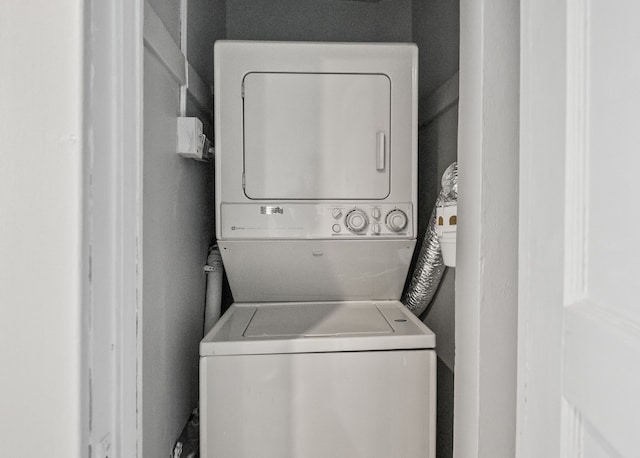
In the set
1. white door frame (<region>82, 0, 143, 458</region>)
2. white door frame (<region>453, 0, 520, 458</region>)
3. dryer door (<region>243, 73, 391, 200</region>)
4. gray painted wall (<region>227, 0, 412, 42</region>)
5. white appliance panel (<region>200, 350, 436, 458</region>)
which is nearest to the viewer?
white door frame (<region>82, 0, 143, 458</region>)

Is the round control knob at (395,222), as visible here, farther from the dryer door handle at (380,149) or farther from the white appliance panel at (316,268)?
the dryer door handle at (380,149)

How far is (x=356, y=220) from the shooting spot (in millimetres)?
1657

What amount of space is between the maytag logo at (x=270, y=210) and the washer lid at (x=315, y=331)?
0.42 m

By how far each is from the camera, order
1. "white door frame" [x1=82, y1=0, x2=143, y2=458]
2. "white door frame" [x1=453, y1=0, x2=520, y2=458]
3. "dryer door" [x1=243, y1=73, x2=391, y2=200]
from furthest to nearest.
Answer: "dryer door" [x1=243, y1=73, x2=391, y2=200], "white door frame" [x1=453, y1=0, x2=520, y2=458], "white door frame" [x1=82, y1=0, x2=143, y2=458]

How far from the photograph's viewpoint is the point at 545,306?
76 centimetres

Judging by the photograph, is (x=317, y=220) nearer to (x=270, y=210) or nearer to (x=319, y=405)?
(x=270, y=210)

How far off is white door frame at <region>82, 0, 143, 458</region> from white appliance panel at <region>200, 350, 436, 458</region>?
47 centimetres

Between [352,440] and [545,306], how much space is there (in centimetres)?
88

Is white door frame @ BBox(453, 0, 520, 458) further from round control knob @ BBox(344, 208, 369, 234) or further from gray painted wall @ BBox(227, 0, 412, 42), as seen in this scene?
gray painted wall @ BBox(227, 0, 412, 42)

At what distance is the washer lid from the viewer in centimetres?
138

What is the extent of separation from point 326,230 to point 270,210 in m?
0.23

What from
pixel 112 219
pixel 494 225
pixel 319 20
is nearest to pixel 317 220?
pixel 494 225

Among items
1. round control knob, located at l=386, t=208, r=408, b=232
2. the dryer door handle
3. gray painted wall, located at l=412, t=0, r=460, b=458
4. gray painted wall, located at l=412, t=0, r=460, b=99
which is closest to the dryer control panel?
round control knob, located at l=386, t=208, r=408, b=232

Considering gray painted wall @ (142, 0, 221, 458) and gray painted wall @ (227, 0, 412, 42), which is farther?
gray painted wall @ (227, 0, 412, 42)
